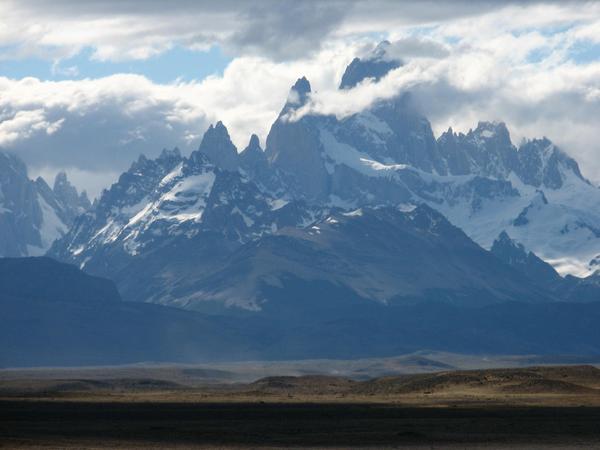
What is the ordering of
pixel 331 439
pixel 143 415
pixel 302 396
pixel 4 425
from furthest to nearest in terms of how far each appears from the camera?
pixel 302 396, pixel 143 415, pixel 4 425, pixel 331 439

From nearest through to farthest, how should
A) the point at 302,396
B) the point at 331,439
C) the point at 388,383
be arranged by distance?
the point at 331,439, the point at 302,396, the point at 388,383

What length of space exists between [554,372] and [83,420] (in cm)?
6783

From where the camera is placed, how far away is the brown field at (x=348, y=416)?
343ft

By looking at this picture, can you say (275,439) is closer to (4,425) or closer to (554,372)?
(4,425)

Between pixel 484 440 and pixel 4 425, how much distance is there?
1337 inches

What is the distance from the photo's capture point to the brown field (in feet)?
343

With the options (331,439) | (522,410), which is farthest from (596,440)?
(522,410)

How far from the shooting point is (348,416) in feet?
419

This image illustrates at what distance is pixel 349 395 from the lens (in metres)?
168

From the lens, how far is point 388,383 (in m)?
183

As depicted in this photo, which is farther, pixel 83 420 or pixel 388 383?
pixel 388 383

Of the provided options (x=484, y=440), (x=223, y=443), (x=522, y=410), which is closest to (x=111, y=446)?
(x=223, y=443)

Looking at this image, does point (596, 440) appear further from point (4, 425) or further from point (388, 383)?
point (388, 383)

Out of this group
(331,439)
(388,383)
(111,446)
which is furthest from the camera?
(388,383)
